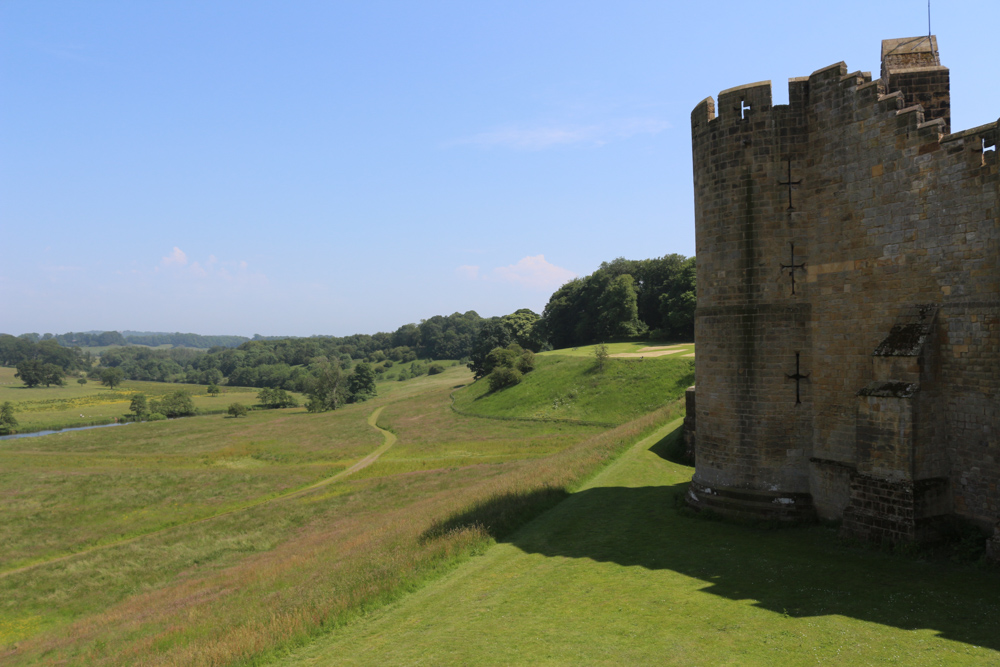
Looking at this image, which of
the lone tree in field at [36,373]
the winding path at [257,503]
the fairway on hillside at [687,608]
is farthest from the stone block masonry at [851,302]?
the lone tree in field at [36,373]

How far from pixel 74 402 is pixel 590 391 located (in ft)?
Answer: 364

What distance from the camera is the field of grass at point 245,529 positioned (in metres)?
15.0

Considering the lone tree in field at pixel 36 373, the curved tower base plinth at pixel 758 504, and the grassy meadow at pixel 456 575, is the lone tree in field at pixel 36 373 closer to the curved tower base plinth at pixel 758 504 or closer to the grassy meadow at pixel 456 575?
the grassy meadow at pixel 456 575

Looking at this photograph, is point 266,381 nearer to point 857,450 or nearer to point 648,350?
point 648,350

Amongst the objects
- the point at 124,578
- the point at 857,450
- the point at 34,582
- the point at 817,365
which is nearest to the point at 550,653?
the point at 857,450

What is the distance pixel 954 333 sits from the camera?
12078mm

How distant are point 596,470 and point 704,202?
12.5 meters

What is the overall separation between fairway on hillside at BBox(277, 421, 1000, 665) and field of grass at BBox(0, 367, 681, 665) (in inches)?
88.7

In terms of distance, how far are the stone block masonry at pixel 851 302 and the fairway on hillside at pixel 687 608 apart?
172cm

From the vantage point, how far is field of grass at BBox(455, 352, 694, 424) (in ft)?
161

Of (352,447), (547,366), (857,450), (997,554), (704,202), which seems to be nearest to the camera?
(997,554)

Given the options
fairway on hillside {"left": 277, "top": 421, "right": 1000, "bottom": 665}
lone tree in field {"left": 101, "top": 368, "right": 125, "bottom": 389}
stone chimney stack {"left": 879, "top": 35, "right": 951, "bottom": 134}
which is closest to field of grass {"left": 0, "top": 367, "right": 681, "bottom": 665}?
fairway on hillside {"left": 277, "top": 421, "right": 1000, "bottom": 665}

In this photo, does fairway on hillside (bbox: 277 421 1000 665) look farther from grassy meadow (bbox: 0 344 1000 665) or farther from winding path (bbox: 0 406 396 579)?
winding path (bbox: 0 406 396 579)

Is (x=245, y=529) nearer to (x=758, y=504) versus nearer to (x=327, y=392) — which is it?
(x=758, y=504)
